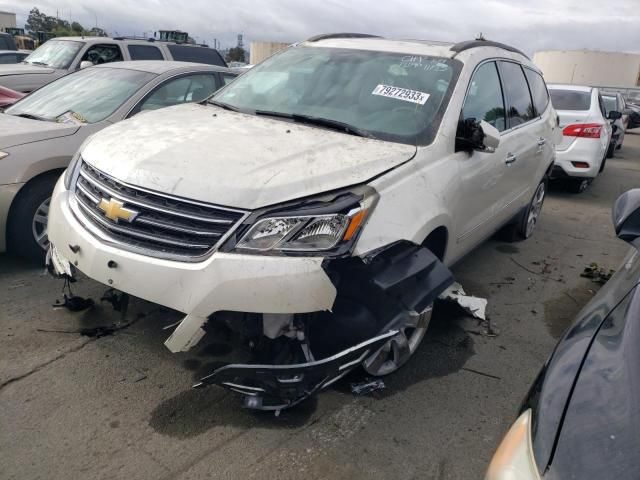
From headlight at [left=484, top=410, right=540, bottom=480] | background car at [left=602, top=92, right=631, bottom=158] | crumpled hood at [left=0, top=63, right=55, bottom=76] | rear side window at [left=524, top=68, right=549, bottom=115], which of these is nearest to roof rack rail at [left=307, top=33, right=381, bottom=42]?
rear side window at [left=524, top=68, right=549, bottom=115]

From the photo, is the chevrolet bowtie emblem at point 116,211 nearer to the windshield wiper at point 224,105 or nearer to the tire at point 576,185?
the windshield wiper at point 224,105

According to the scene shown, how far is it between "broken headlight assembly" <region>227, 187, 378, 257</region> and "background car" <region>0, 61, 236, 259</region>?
2490mm

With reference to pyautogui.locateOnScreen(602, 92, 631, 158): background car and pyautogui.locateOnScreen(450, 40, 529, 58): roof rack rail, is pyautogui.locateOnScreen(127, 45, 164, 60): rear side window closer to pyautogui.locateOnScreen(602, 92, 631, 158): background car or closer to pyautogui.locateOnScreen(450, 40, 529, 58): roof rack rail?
pyautogui.locateOnScreen(450, 40, 529, 58): roof rack rail

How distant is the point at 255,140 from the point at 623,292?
193 centimetres

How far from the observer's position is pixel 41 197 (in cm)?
419

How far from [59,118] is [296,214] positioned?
330 cm

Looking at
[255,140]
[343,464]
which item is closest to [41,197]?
[255,140]

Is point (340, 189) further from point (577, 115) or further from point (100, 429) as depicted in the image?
point (577, 115)

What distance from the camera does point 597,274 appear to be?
5.07 metres

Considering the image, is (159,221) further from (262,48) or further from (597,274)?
(262,48)

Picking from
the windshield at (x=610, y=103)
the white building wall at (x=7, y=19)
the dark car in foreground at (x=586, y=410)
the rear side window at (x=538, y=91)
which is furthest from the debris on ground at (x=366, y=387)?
the white building wall at (x=7, y=19)

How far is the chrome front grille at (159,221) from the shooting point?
2.49 metres

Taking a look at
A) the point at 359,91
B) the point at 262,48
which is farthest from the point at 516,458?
the point at 262,48

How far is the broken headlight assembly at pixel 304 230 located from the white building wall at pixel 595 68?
5312 cm
